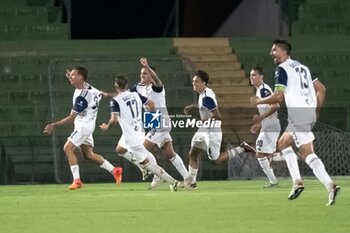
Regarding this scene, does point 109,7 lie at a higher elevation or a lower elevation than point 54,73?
higher

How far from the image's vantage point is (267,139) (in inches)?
778

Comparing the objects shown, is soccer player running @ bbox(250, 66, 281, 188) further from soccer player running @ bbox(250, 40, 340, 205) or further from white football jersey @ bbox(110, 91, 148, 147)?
soccer player running @ bbox(250, 40, 340, 205)

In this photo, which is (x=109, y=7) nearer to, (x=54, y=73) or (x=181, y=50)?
(x=181, y=50)

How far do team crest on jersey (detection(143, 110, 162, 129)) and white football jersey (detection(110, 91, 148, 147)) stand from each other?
5.29ft

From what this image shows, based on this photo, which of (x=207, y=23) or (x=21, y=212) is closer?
(x=21, y=212)

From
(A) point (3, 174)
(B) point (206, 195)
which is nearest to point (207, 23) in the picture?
(A) point (3, 174)

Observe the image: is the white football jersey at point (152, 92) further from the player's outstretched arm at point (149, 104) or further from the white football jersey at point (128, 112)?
the white football jersey at point (128, 112)

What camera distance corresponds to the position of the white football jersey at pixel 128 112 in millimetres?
18078

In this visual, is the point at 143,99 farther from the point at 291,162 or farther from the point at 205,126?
the point at 291,162

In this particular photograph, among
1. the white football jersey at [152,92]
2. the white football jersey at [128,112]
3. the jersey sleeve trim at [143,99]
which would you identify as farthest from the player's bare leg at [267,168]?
the white football jersey at [128,112]

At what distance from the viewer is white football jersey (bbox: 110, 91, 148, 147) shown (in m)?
18.1

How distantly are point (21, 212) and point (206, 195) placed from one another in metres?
Answer: 3.73

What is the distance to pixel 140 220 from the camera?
1128cm

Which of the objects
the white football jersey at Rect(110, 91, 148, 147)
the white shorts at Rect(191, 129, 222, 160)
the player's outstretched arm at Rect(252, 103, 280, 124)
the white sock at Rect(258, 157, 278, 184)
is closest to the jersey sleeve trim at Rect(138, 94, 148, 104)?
the white football jersey at Rect(110, 91, 148, 147)
